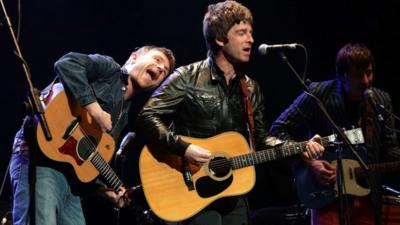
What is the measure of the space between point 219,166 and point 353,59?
2.16 m

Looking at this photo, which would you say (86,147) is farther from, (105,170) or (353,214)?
(353,214)

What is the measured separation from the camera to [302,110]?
5344 millimetres

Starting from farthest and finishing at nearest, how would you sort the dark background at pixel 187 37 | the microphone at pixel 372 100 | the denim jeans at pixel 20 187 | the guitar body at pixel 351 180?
the dark background at pixel 187 37 → the guitar body at pixel 351 180 → the microphone at pixel 372 100 → the denim jeans at pixel 20 187

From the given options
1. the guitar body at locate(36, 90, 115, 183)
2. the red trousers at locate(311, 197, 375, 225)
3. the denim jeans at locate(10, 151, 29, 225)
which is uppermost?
the guitar body at locate(36, 90, 115, 183)

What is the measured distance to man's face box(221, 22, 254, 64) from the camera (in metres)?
4.35

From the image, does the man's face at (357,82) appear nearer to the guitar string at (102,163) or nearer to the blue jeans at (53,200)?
the guitar string at (102,163)

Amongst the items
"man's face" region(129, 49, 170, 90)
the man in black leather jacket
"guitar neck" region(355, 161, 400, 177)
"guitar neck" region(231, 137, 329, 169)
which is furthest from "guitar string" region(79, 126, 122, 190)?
"guitar neck" region(355, 161, 400, 177)

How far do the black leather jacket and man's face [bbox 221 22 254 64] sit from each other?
0.17m

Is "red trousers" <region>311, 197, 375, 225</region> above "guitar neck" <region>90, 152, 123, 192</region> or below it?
below

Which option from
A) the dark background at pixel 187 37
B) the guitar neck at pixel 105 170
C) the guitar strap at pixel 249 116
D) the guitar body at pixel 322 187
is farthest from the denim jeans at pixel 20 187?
the guitar body at pixel 322 187

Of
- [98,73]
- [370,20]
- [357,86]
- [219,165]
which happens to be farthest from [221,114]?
[370,20]

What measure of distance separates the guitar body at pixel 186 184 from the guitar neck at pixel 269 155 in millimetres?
54

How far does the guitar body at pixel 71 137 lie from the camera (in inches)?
142

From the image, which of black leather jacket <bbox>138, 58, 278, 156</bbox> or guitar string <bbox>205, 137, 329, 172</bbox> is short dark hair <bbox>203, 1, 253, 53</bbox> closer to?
black leather jacket <bbox>138, 58, 278, 156</bbox>
